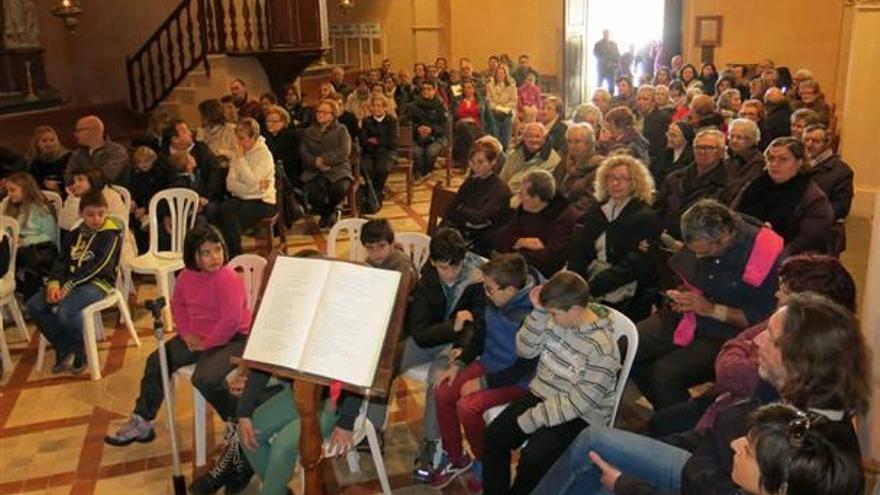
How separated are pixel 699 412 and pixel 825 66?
11041 mm

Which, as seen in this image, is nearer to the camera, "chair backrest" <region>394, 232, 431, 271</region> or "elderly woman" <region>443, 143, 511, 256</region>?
"chair backrest" <region>394, 232, 431, 271</region>

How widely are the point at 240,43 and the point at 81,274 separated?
6.01m

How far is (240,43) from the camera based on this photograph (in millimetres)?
9883

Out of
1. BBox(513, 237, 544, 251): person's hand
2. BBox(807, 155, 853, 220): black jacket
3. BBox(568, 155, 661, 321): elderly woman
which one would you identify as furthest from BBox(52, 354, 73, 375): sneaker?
BBox(807, 155, 853, 220): black jacket

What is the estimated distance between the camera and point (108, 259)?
14.7 ft

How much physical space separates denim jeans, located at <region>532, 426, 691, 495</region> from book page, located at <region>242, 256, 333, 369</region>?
987mm

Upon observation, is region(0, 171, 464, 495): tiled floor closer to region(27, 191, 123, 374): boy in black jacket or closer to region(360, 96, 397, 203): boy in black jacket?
region(27, 191, 123, 374): boy in black jacket

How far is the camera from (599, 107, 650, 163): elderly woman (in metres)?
5.92

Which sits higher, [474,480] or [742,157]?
[742,157]

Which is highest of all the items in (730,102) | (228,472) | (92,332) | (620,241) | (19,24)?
(19,24)

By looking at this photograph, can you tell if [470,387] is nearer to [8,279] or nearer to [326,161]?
[8,279]

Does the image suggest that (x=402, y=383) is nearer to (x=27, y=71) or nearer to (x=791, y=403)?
(x=791, y=403)

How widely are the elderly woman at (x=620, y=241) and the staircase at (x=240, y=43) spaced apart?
6.35 metres

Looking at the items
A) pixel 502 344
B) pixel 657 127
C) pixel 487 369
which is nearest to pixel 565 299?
pixel 502 344
